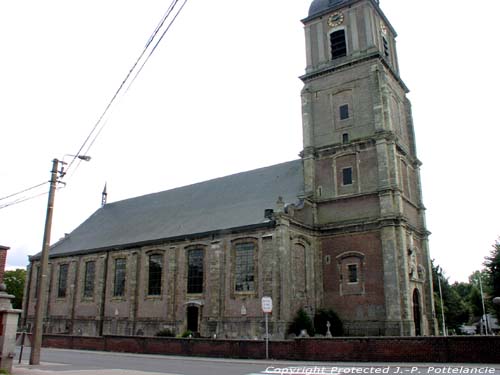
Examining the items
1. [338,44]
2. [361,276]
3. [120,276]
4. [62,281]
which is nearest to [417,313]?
[361,276]

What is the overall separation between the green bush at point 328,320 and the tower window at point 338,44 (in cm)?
1853

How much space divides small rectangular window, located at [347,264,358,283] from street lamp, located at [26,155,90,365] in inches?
718

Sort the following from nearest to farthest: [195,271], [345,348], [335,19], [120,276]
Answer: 1. [345,348]
2. [195,271]
3. [335,19]
4. [120,276]

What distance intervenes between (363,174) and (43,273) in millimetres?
20779

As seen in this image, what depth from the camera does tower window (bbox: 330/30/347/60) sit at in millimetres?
33866

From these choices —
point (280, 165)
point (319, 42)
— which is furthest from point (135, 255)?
point (319, 42)

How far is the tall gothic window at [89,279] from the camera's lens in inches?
1555

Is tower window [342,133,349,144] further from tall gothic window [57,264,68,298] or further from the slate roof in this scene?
tall gothic window [57,264,68,298]

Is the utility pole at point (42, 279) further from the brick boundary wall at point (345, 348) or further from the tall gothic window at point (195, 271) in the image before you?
the tall gothic window at point (195, 271)

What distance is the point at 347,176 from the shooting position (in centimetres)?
3114

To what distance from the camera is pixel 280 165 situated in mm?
36562

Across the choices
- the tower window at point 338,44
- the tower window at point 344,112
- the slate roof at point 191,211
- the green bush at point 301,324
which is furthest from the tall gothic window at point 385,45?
the green bush at point 301,324

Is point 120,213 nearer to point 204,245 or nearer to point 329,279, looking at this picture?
point 204,245

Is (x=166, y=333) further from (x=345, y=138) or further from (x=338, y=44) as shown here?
(x=338, y=44)
